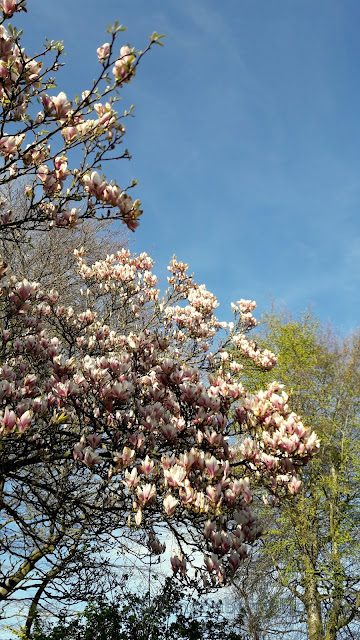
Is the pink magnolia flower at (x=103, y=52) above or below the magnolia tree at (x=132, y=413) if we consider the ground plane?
above

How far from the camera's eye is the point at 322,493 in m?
13.5

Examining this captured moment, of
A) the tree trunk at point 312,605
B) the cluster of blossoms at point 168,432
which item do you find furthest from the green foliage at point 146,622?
the tree trunk at point 312,605

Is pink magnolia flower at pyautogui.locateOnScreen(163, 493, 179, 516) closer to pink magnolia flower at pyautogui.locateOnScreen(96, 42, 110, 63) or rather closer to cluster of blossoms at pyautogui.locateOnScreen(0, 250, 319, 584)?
cluster of blossoms at pyautogui.locateOnScreen(0, 250, 319, 584)

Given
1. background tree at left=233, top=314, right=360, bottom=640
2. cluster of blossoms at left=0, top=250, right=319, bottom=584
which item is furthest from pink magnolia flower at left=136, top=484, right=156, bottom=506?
background tree at left=233, top=314, right=360, bottom=640

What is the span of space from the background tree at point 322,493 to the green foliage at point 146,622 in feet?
16.9

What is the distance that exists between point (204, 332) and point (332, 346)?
41.8ft

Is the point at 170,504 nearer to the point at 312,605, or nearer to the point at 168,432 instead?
the point at 168,432

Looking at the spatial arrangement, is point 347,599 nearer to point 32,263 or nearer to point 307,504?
point 307,504

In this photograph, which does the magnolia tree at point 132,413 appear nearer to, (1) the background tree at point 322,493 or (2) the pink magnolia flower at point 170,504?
(2) the pink magnolia flower at point 170,504

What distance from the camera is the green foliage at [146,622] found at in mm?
6844

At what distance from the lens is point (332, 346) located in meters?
18.4

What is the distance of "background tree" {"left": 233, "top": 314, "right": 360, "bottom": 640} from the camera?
40.2 ft

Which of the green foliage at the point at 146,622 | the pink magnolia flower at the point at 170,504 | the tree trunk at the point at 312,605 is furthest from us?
the tree trunk at the point at 312,605

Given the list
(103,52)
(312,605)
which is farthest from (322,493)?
(103,52)
